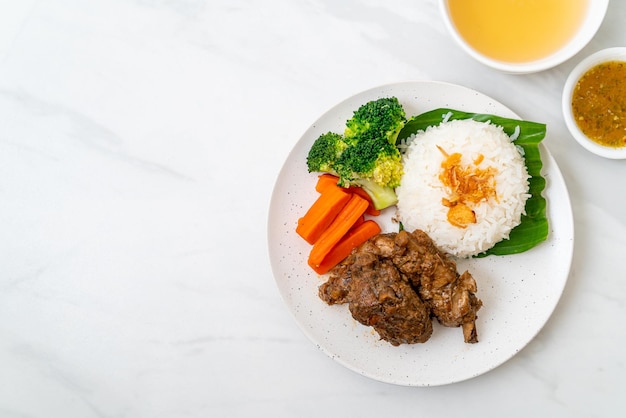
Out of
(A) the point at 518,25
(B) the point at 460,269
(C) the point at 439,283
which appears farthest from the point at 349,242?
(A) the point at 518,25

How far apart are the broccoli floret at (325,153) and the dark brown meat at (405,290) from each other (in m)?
0.52

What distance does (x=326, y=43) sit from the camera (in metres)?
4.10

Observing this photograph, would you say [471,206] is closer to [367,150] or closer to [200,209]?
[367,150]

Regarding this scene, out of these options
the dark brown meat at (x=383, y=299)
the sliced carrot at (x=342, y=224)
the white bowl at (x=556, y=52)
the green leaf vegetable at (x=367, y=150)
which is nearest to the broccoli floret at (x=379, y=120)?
the green leaf vegetable at (x=367, y=150)

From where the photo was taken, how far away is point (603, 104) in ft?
12.4

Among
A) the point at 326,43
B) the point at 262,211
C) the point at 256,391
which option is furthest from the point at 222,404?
the point at 326,43

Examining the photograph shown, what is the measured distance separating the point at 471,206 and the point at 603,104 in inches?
40.5

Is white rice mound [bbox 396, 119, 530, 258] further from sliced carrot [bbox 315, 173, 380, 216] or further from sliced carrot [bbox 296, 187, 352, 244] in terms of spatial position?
sliced carrot [bbox 296, 187, 352, 244]

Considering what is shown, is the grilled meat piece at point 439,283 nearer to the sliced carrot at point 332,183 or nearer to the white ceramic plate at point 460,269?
the white ceramic plate at point 460,269

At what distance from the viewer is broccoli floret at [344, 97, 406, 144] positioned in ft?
11.9

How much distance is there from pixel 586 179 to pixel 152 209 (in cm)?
278

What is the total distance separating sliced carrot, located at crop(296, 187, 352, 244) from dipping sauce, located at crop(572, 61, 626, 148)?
1.49 m

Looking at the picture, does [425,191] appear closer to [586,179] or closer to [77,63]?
[586,179]

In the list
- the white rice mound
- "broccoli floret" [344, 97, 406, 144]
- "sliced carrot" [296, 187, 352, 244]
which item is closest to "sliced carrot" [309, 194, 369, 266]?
"sliced carrot" [296, 187, 352, 244]
